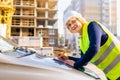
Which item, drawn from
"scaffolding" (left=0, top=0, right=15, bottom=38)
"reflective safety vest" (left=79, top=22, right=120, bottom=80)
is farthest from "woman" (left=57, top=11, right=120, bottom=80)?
"scaffolding" (left=0, top=0, right=15, bottom=38)

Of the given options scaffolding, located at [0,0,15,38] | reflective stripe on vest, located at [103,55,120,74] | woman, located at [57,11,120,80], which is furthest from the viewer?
scaffolding, located at [0,0,15,38]

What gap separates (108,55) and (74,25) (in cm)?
48

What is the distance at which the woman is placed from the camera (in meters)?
3.29

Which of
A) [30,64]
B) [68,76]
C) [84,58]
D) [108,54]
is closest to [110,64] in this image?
[108,54]

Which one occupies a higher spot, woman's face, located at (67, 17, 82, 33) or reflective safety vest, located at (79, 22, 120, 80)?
woman's face, located at (67, 17, 82, 33)

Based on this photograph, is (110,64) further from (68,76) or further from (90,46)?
(68,76)

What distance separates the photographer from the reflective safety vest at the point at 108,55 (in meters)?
3.49

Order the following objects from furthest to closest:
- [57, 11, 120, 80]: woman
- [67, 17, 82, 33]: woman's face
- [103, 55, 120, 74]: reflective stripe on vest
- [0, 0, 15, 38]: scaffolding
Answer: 1. [0, 0, 15, 38]: scaffolding
2. [103, 55, 120, 74]: reflective stripe on vest
3. [67, 17, 82, 33]: woman's face
4. [57, 11, 120, 80]: woman

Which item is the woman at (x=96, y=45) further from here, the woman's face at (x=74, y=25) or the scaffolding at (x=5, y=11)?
the scaffolding at (x=5, y=11)

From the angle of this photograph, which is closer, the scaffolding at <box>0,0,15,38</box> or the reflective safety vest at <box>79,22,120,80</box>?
the reflective safety vest at <box>79,22,120,80</box>

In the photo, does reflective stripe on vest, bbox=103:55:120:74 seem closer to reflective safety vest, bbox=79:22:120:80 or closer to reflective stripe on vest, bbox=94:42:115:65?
reflective safety vest, bbox=79:22:120:80

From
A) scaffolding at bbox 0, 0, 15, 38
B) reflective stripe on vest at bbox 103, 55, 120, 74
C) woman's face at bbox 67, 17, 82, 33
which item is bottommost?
scaffolding at bbox 0, 0, 15, 38

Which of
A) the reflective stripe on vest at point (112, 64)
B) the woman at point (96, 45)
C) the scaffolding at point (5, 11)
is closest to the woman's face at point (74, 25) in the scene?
the woman at point (96, 45)

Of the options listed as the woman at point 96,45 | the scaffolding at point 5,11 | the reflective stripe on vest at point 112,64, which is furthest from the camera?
the scaffolding at point 5,11
